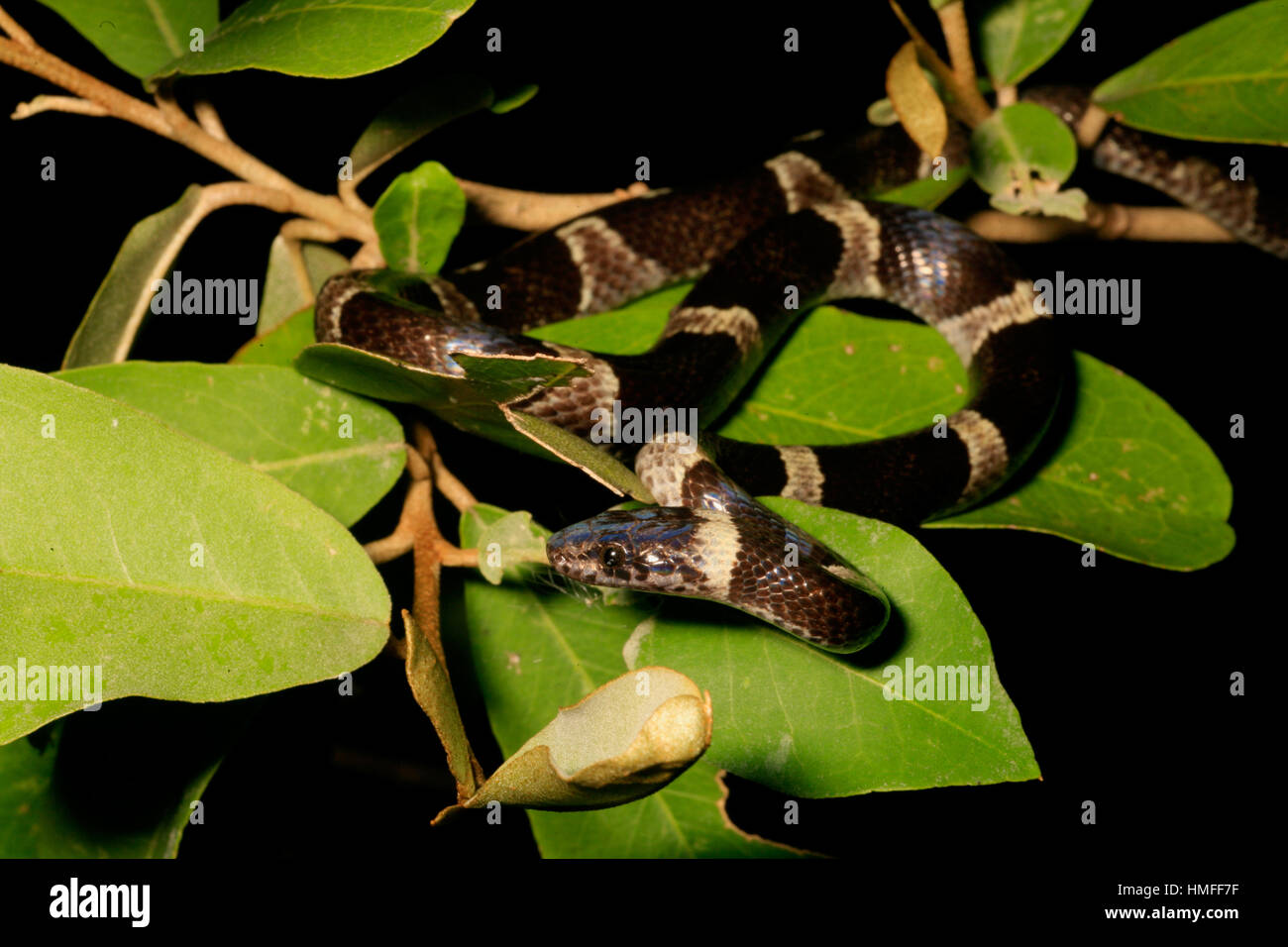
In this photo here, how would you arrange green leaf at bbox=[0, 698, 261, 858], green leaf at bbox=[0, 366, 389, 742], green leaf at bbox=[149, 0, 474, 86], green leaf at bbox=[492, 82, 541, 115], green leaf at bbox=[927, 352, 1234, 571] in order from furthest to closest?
green leaf at bbox=[492, 82, 541, 115], green leaf at bbox=[927, 352, 1234, 571], green leaf at bbox=[0, 698, 261, 858], green leaf at bbox=[149, 0, 474, 86], green leaf at bbox=[0, 366, 389, 742]

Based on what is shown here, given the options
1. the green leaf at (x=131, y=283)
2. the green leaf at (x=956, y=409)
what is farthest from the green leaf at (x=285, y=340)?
the green leaf at (x=956, y=409)

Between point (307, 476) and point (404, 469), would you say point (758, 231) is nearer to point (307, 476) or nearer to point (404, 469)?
point (404, 469)

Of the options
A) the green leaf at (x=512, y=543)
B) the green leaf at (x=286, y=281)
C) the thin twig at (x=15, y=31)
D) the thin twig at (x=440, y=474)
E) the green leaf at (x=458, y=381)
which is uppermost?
the thin twig at (x=15, y=31)

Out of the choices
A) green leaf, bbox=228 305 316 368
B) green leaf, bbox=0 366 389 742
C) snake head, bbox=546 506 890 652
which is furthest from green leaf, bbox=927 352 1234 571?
green leaf, bbox=228 305 316 368

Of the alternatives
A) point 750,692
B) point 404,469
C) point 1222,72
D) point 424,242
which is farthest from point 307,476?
point 1222,72

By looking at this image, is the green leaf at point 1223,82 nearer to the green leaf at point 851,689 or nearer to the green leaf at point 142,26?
the green leaf at point 851,689

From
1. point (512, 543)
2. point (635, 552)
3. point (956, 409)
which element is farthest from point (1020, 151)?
point (512, 543)

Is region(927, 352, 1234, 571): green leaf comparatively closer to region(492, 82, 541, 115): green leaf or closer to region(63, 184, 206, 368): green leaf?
region(492, 82, 541, 115): green leaf
